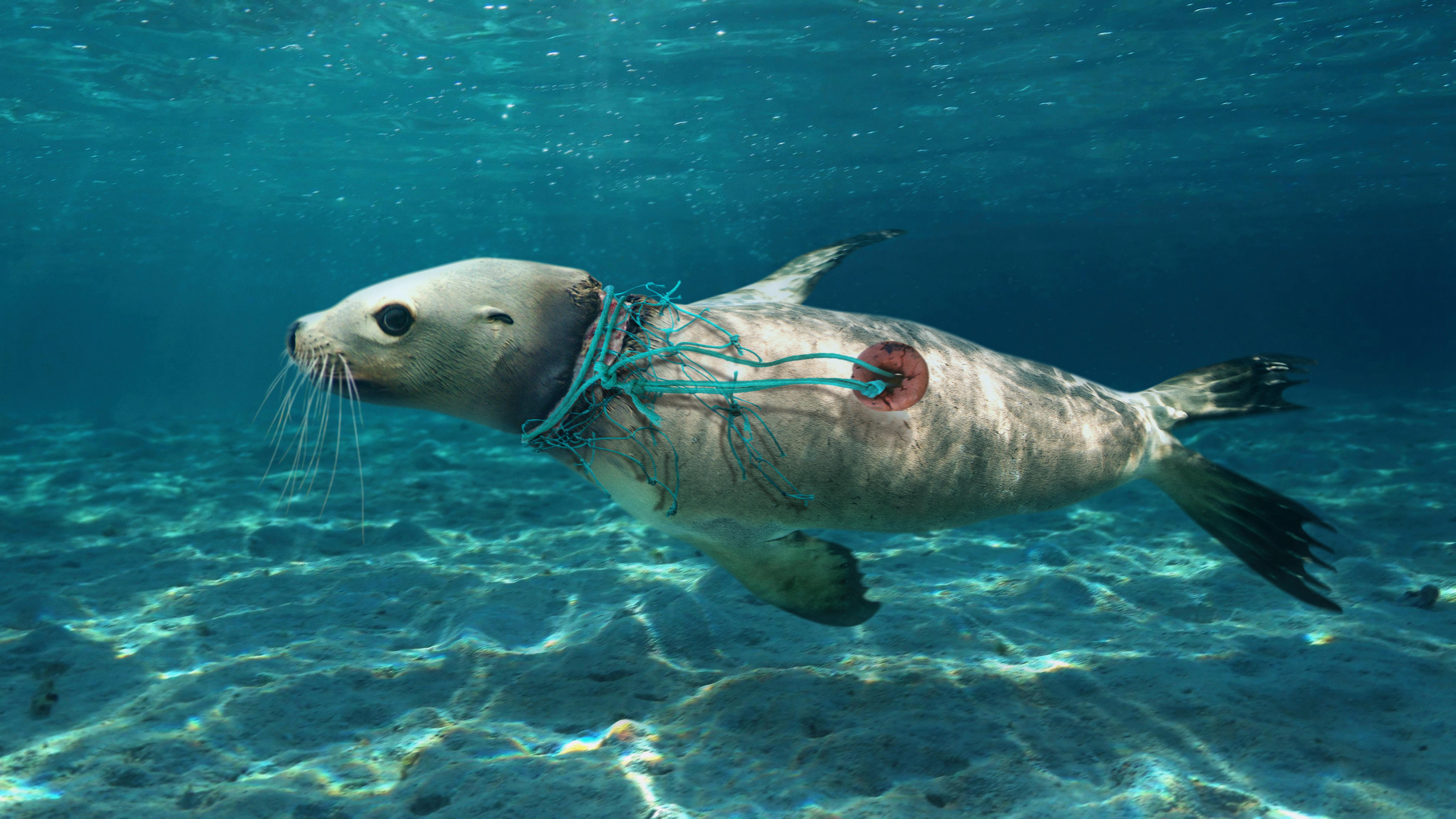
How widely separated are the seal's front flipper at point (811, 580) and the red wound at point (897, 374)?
800 millimetres

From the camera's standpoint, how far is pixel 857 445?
2.42 metres

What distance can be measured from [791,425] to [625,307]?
697 millimetres

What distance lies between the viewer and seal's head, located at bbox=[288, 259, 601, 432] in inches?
87.4

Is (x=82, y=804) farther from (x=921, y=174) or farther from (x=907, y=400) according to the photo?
(x=921, y=174)

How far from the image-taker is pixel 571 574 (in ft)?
19.3

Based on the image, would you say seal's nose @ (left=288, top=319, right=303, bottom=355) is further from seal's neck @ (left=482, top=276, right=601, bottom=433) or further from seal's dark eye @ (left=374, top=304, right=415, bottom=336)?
seal's neck @ (left=482, top=276, right=601, bottom=433)

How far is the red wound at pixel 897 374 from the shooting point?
224 centimetres

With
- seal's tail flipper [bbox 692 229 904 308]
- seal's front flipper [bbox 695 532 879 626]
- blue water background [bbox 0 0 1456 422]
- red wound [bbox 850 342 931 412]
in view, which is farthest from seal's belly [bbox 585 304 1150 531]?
blue water background [bbox 0 0 1456 422]

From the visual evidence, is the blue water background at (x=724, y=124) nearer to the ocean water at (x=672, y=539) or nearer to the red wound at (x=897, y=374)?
the ocean water at (x=672, y=539)

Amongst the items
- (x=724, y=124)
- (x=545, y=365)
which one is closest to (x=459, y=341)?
(x=545, y=365)

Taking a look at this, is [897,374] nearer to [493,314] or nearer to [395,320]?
[493,314]

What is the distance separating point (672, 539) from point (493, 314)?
5108 millimetres

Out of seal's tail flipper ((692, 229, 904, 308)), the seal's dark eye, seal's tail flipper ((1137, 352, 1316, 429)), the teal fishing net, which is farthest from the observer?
seal's tail flipper ((692, 229, 904, 308))

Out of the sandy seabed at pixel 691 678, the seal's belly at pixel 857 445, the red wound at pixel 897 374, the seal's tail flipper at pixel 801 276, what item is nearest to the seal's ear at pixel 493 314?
the seal's belly at pixel 857 445
